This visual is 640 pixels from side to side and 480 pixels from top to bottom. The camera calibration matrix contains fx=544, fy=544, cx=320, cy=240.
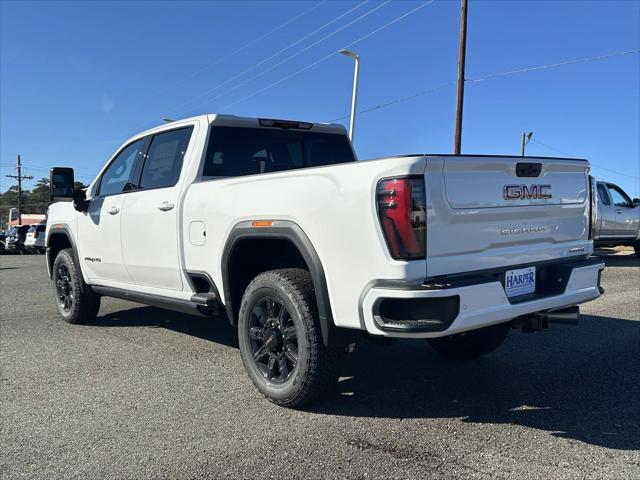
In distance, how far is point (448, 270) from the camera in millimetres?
3025

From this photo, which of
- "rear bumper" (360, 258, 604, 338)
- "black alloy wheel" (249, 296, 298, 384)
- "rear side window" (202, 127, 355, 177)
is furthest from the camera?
"rear side window" (202, 127, 355, 177)

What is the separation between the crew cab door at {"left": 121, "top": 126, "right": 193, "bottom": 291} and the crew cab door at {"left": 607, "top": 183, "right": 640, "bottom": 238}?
Result: 1210 centimetres

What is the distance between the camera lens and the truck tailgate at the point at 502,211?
3002 mm

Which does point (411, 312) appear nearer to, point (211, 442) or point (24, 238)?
point (211, 442)

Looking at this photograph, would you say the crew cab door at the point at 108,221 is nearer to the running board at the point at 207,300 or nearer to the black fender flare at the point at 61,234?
the black fender flare at the point at 61,234

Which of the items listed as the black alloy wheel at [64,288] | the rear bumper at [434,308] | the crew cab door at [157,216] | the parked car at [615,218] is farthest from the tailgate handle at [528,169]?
the parked car at [615,218]

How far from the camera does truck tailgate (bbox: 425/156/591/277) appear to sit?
3002 millimetres

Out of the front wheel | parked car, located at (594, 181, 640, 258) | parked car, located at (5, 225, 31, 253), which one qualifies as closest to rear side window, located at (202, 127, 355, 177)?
the front wheel

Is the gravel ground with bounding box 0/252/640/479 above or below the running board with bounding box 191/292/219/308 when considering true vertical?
below

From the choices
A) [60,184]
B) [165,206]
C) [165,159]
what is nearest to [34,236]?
[60,184]

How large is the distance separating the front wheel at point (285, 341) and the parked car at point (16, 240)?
95.8 ft

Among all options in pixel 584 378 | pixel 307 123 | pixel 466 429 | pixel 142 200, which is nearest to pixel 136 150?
pixel 142 200

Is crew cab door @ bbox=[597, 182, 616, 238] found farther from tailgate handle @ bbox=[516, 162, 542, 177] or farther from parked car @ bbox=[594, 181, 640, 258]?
tailgate handle @ bbox=[516, 162, 542, 177]

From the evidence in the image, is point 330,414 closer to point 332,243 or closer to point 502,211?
point 332,243
